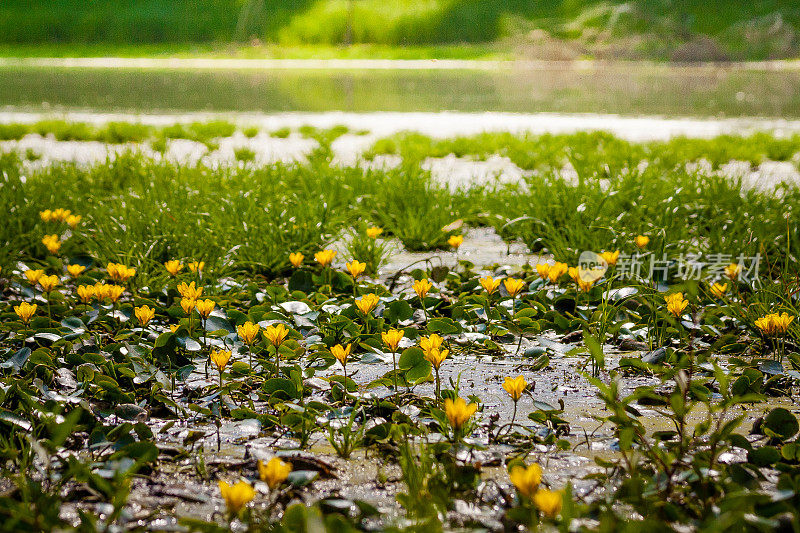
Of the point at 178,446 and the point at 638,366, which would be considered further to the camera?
the point at 638,366

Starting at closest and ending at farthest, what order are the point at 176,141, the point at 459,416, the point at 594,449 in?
the point at 459,416 → the point at 594,449 → the point at 176,141

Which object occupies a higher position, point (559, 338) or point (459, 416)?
point (459, 416)

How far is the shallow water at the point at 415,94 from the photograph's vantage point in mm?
12000

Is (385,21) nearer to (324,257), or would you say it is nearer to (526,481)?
(324,257)

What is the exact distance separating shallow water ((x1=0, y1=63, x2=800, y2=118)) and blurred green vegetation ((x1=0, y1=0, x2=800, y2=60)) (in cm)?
2153

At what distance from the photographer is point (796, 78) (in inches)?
762

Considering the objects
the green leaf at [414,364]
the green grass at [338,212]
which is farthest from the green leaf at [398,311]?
the green grass at [338,212]

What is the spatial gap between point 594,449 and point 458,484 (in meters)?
0.39

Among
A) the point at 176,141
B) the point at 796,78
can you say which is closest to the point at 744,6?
the point at 796,78

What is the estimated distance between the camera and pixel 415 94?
1446cm

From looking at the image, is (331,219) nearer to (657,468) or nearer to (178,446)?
(178,446)

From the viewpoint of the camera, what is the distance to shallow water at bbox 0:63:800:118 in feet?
39.4

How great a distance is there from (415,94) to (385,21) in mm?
36189

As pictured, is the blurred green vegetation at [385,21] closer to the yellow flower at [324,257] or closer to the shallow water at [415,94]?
the shallow water at [415,94]
